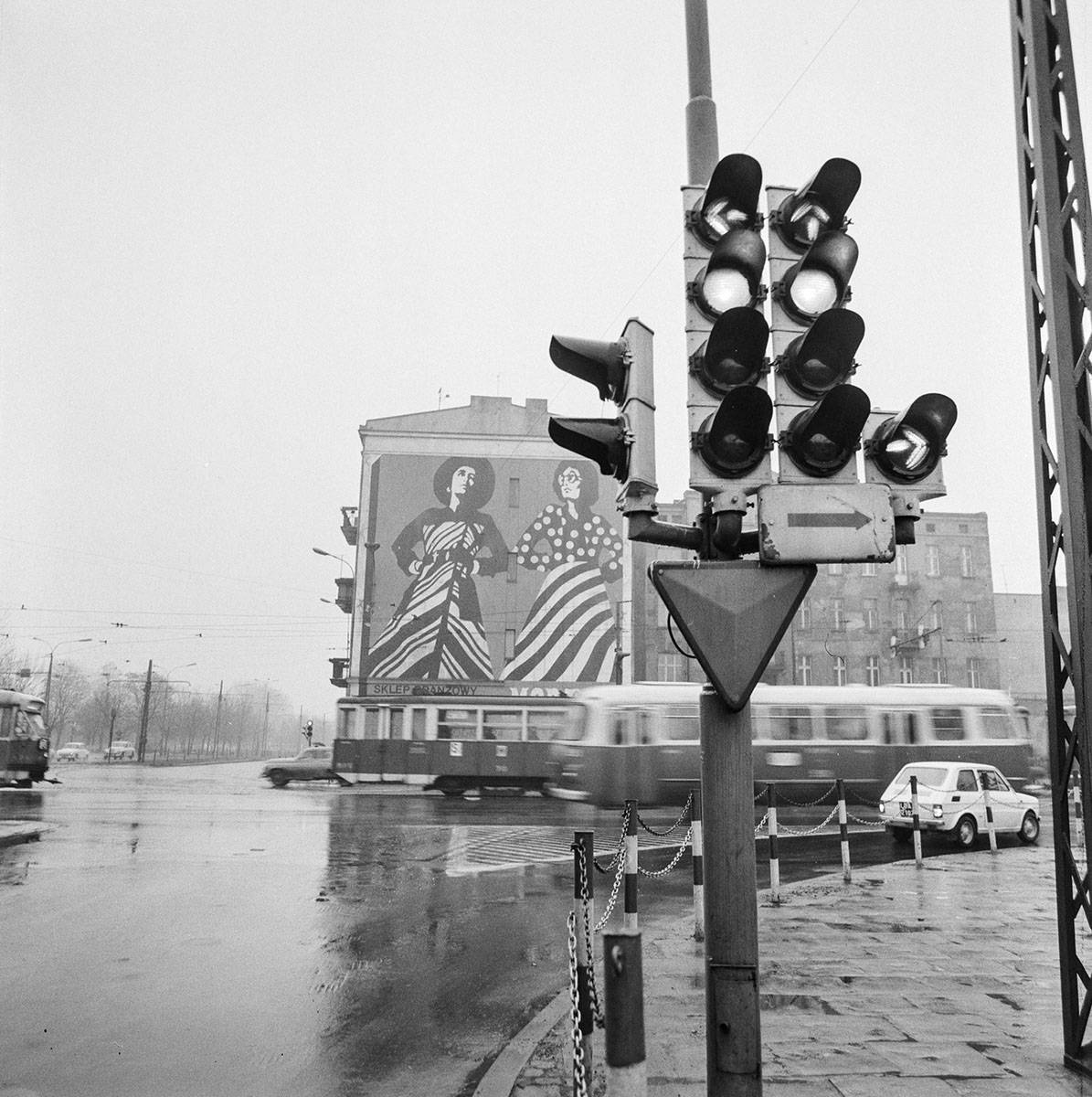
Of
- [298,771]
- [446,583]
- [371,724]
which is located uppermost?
[446,583]

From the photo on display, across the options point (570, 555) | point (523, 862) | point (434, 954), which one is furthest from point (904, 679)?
point (434, 954)

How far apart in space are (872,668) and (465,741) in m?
34.0

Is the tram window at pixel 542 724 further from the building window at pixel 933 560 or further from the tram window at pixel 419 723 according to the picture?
the building window at pixel 933 560

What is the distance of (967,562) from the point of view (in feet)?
191

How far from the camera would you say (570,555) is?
155ft

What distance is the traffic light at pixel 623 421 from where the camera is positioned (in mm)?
3410

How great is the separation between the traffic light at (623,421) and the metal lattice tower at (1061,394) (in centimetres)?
A: 309

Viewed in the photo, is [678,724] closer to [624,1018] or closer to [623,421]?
[623,421]

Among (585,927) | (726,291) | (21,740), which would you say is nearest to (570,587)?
(21,740)

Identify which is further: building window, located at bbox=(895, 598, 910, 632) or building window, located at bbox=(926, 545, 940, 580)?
building window, located at bbox=(926, 545, 940, 580)

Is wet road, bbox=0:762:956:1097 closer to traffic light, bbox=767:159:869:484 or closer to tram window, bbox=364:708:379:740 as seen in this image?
traffic light, bbox=767:159:869:484

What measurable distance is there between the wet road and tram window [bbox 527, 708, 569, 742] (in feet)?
38.6

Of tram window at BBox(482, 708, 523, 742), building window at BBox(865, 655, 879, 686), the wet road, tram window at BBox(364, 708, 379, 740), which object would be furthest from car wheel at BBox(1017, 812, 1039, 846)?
building window at BBox(865, 655, 879, 686)

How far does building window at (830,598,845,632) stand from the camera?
181ft
